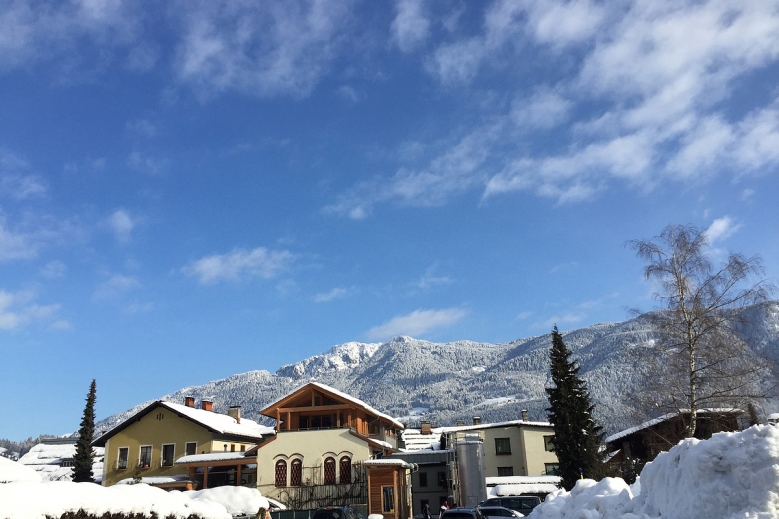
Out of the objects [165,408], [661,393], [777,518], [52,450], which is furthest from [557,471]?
[52,450]

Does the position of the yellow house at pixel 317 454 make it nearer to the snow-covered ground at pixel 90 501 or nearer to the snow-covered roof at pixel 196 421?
the snow-covered roof at pixel 196 421

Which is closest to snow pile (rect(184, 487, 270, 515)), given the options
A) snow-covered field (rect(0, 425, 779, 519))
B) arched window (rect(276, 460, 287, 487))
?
arched window (rect(276, 460, 287, 487))

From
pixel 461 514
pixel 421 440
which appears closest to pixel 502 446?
pixel 421 440

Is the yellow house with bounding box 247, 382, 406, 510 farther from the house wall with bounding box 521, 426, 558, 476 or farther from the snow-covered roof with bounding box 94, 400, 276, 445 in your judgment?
the house wall with bounding box 521, 426, 558, 476

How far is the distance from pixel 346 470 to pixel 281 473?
436 centimetres

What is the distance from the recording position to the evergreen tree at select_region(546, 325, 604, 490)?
3431cm

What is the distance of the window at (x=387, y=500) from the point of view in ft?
118

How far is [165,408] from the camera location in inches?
1761

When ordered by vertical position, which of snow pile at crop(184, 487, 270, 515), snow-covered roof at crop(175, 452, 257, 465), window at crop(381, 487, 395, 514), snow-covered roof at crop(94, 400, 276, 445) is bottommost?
window at crop(381, 487, 395, 514)

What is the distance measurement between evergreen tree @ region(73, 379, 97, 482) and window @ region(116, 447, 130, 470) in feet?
19.5

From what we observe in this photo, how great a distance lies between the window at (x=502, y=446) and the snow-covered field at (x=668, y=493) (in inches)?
1586

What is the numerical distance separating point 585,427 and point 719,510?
28.8 m

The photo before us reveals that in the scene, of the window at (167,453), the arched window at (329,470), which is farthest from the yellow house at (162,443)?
the arched window at (329,470)

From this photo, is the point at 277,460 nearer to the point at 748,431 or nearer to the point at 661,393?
the point at 661,393
